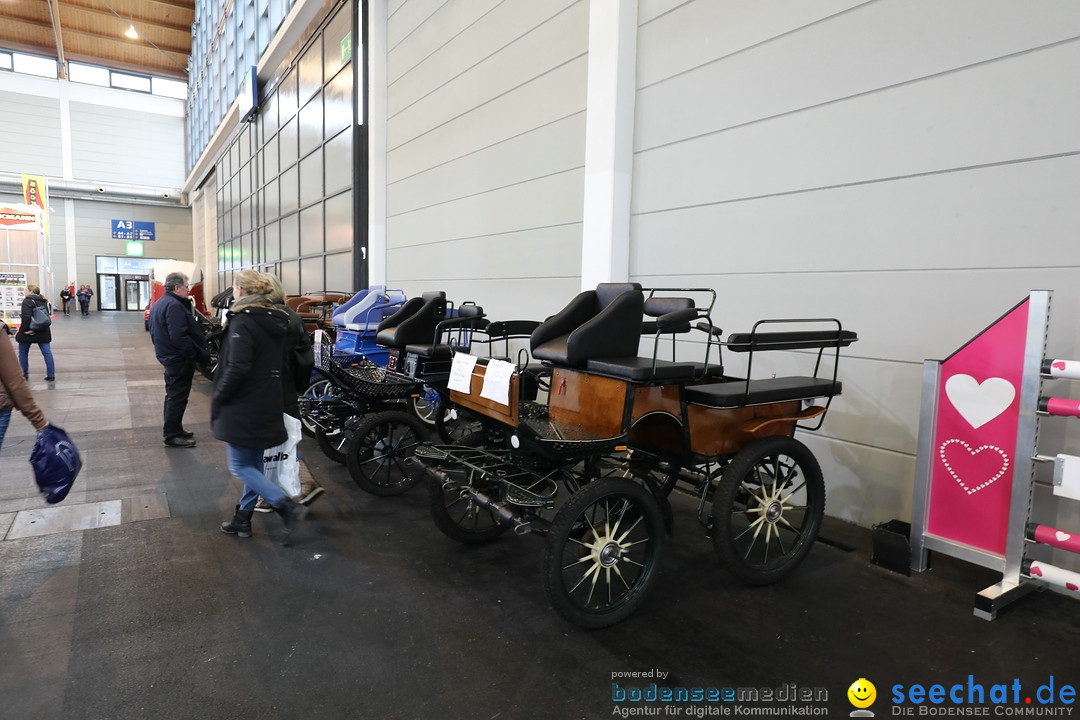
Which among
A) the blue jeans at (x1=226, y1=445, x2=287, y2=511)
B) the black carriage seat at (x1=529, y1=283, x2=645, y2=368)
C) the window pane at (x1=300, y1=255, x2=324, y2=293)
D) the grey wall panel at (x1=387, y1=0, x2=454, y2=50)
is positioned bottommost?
the blue jeans at (x1=226, y1=445, x2=287, y2=511)

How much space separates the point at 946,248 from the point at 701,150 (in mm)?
1655

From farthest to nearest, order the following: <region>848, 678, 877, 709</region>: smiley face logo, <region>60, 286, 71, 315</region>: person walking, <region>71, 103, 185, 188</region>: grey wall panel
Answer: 1. <region>60, 286, 71, 315</region>: person walking
2. <region>71, 103, 185, 188</region>: grey wall panel
3. <region>848, 678, 877, 709</region>: smiley face logo

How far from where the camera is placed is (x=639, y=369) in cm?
229

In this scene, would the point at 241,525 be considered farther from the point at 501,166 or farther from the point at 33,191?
the point at 33,191

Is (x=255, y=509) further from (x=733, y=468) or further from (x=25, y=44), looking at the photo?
(x=25, y=44)

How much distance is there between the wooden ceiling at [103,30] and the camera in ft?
70.5

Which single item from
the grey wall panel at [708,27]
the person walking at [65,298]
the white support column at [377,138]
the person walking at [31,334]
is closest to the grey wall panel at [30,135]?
the person walking at [65,298]

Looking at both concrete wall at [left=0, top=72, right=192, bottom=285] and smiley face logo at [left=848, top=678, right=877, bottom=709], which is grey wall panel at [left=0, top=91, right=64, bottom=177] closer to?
concrete wall at [left=0, top=72, right=192, bottom=285]

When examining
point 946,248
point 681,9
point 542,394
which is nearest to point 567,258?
point 542,394

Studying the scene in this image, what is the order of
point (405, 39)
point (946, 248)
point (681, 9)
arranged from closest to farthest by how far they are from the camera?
point (946, 248) < point (681, 9) < point (405, 39)

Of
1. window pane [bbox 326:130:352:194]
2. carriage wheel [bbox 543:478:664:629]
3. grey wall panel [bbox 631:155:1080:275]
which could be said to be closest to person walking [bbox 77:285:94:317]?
window pane [bbox 326:130:352:194]

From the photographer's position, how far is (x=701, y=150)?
4.05 m

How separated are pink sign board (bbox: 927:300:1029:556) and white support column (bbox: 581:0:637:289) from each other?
7.77 feet

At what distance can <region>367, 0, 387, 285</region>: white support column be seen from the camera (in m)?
8.41
